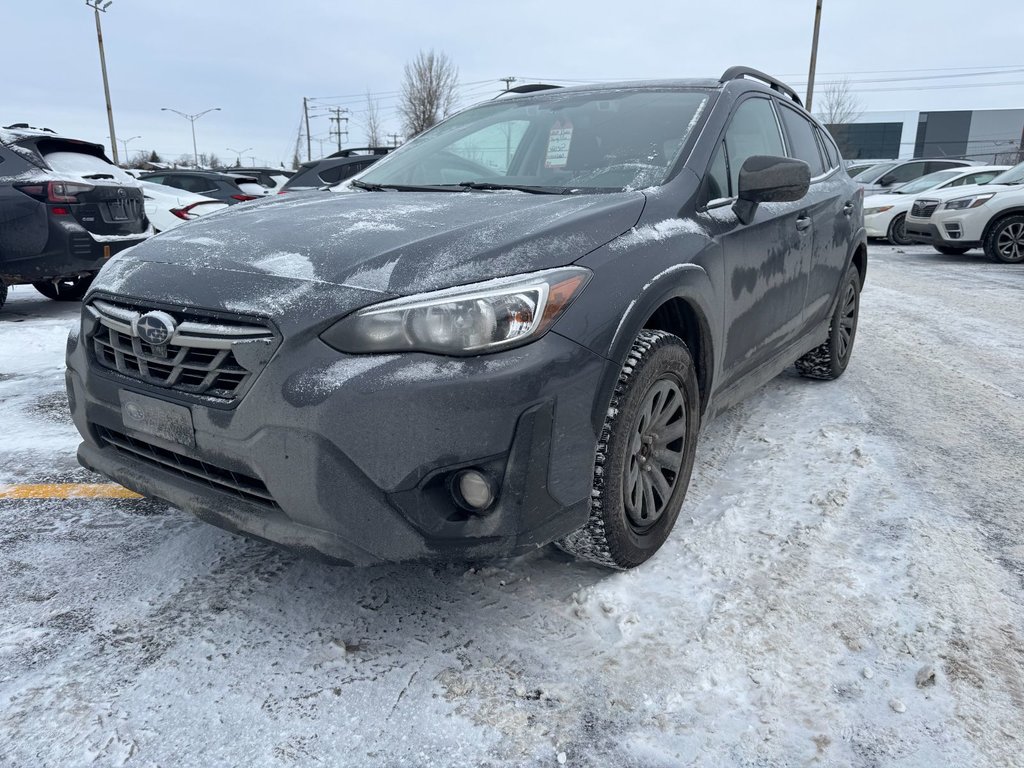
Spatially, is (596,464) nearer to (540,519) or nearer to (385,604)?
(540,519)

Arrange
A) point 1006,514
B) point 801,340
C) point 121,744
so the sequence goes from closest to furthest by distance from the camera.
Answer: point 121,744
point 1006,514
point 801,340

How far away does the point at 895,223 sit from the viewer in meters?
14.2

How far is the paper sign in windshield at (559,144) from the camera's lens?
2.92 meters

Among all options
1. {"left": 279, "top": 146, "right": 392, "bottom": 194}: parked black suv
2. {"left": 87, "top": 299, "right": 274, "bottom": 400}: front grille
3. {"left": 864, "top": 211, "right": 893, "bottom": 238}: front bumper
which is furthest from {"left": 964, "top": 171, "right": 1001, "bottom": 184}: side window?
{"left": 87, "top": 299, "right": 274, "bottom": 400}: front grille

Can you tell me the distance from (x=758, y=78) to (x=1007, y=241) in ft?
31.6

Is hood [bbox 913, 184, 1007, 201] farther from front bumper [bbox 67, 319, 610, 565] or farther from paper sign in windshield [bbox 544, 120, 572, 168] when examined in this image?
front bumper [bbox 67, 319, 610, 565]

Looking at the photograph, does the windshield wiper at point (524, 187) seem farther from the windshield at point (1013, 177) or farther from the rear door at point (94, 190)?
the windshield at point (1013, 177)

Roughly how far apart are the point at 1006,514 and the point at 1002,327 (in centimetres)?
421

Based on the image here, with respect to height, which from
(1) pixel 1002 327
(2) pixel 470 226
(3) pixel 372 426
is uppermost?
(2) pixel 470 226

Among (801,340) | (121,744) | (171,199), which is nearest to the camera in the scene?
(121,744)

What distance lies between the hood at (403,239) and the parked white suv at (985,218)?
10992 mm

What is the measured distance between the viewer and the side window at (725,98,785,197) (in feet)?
9.78

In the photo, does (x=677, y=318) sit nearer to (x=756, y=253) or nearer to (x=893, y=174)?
(x=756, y=253)

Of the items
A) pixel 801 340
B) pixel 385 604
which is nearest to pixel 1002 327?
pixel 801 340
